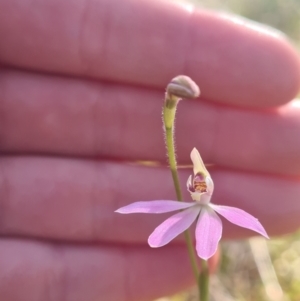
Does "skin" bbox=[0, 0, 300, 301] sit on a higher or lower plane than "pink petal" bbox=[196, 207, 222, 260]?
higher

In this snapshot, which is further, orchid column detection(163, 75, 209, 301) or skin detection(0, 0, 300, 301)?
skin detection(0, 0, 300, 301)

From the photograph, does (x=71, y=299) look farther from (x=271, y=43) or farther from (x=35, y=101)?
(x=271, y=43)

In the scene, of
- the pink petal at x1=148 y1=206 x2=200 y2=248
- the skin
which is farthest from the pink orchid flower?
the skin

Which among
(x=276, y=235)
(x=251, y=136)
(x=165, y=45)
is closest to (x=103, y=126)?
(x=165, y=45)

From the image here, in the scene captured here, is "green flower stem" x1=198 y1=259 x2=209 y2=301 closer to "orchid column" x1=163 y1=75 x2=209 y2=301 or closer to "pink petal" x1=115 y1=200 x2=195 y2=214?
"orchid column" x1=163 y1=75 x2=209 y2=301

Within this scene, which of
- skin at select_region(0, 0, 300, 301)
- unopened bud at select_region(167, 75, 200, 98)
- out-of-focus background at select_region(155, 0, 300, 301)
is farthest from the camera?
out-of-focus background at select_region(155, 0, 300, 301)

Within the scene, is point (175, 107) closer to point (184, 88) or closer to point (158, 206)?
point (184, 88)

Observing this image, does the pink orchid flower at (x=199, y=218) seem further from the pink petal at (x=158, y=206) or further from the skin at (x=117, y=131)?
the skin at (x=117, y=131)
